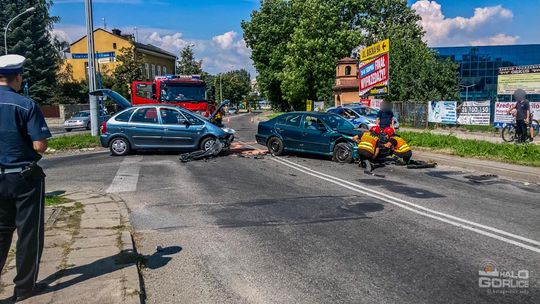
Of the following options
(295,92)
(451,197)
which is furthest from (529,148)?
(295,92)

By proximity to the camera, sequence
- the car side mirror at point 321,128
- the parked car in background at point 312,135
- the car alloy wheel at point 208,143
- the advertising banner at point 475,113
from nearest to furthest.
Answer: the parked car in background at point 312,135 < the car side mirror at point 321,128 < the car alloy wheel at point 208,143 < the advertising banner at point 475,113

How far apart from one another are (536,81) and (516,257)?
2413 centimetres

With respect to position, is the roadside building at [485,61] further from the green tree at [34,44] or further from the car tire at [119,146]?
the car tire at [119,146]

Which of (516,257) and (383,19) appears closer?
(516,257)

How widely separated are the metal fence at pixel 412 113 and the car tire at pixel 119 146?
18.6 meters

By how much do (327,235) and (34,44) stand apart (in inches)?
1939

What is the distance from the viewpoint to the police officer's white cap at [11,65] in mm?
3922

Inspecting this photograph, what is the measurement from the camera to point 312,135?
1445cm

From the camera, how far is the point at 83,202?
7.91m

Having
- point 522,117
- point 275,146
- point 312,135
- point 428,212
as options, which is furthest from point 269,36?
point 428,212

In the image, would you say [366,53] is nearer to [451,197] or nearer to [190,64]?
[451,197]

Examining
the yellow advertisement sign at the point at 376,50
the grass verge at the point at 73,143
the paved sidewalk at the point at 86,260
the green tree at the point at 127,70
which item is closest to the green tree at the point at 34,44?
the green tree at the point at 127,70

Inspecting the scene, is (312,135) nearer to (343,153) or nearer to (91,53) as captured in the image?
(343,153)

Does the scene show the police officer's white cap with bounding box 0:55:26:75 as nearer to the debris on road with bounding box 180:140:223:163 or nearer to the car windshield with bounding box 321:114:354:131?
the debris on road with bounding box 180:140:223:163
